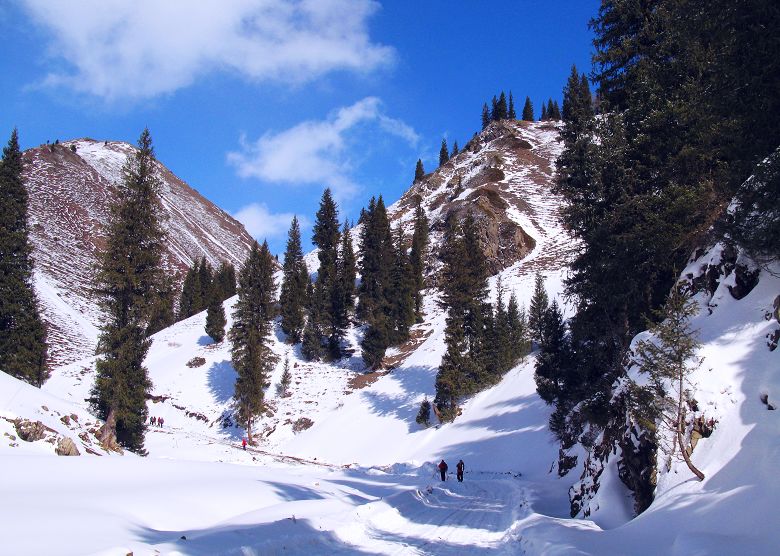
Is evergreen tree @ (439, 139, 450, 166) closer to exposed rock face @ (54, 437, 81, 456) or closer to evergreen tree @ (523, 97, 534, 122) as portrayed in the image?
evergreen tree @ (523, 97, 534, 122)

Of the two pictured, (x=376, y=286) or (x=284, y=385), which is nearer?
(x=284, y=385)

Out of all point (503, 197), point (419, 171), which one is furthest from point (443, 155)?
point (503, 197)

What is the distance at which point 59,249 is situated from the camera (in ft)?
403

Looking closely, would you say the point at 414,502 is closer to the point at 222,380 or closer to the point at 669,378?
the point at 669,378

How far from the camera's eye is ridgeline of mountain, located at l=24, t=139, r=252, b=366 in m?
81.8

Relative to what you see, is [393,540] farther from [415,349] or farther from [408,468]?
[415,349]

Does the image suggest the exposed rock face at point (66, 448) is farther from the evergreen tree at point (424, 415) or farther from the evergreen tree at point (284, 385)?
the evergreen tree at point (284, 385)

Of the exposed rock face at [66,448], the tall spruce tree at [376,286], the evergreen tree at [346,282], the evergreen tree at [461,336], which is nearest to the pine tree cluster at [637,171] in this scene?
the exposed rock face at [66,448]

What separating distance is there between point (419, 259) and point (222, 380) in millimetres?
33457

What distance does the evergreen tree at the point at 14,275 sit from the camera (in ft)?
92.5

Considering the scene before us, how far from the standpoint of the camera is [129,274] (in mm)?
21703

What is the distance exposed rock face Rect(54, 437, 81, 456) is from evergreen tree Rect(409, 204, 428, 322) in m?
51.1

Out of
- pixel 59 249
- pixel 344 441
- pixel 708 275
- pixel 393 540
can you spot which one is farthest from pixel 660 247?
pixel 59 249

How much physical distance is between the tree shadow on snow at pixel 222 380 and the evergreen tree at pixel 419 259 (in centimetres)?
2380
